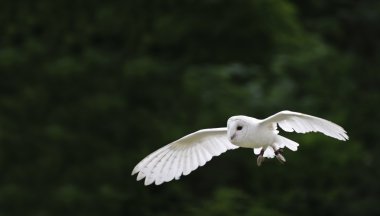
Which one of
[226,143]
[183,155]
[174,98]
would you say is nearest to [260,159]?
[226,143]

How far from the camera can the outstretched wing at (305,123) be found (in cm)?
500

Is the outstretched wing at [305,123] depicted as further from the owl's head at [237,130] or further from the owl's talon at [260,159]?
the owl's talon at [260,159]

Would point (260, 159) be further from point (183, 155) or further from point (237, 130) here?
point (183, 155)

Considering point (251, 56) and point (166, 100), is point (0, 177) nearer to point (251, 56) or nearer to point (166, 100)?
point (166, 100)

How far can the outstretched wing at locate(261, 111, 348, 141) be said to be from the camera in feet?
16.4

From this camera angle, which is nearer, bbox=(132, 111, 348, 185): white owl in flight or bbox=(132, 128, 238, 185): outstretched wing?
bbox=(132, 111, 348, 185): white owl in flight

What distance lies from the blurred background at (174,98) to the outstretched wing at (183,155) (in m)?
3.23

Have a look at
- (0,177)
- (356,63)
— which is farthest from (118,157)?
(356,63)

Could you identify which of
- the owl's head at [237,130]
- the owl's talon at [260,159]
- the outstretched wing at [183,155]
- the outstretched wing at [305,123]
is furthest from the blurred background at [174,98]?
the owl's head at [237,130]

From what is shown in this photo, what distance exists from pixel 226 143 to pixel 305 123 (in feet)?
3.05

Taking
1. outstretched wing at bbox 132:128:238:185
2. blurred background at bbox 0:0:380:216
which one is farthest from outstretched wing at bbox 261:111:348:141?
blurred background at bbox 0:0:380:216

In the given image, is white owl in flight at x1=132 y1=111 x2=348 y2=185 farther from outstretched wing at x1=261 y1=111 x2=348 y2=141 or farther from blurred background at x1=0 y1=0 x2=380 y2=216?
blurred background at x1=0 y1=0 x2=380 y2=216

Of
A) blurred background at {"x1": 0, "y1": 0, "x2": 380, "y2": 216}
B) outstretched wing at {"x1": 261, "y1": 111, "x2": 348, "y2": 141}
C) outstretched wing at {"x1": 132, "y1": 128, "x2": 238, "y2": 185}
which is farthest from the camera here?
blurred background at {"x1": 0, "y1": 0, "x2": 380, "y2": 216}

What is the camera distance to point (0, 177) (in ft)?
36.8
